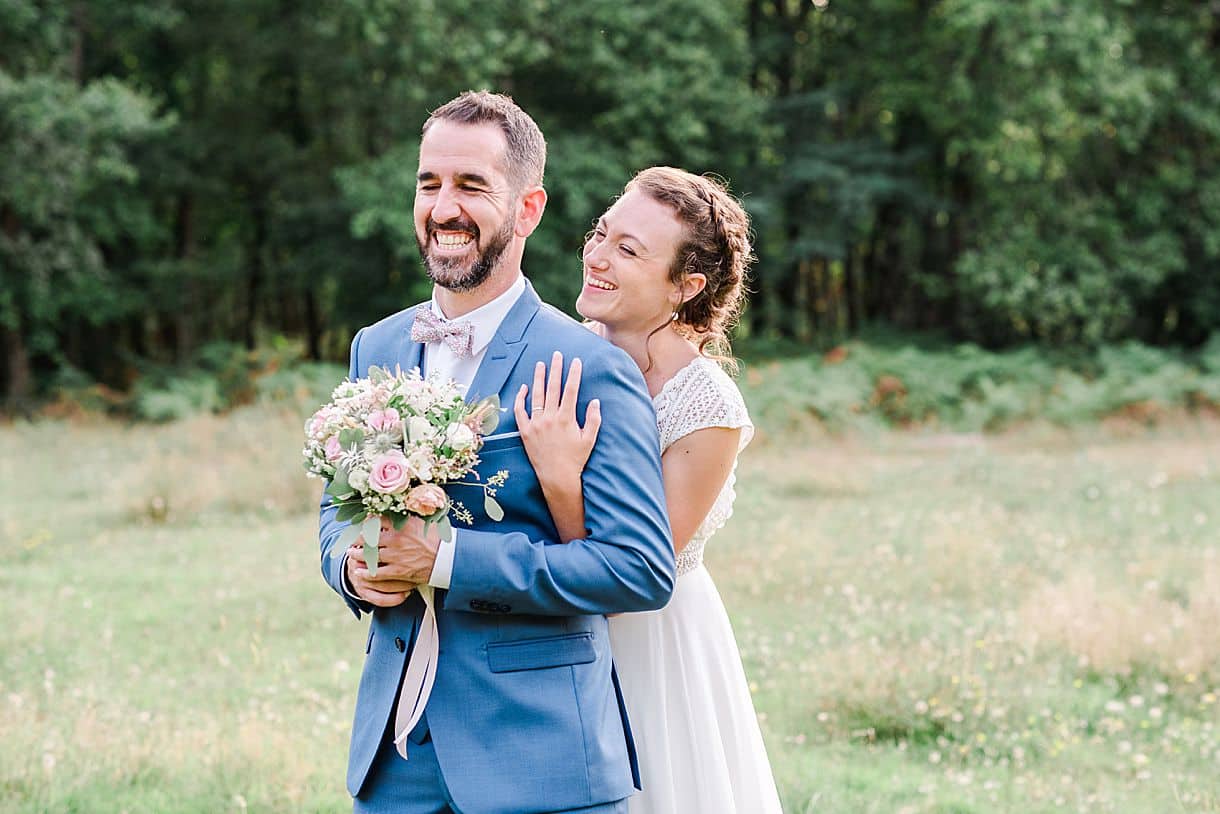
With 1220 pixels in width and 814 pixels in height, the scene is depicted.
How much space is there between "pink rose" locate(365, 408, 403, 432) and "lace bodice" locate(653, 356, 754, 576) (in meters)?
0.85

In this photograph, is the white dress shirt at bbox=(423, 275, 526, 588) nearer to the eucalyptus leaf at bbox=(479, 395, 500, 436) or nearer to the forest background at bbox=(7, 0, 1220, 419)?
the eucalyptus leaf at bbox=(479, 395, 500, 436)

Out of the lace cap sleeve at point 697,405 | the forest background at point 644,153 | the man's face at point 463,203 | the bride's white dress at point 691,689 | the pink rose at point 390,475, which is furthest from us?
the forest background at point 644,153

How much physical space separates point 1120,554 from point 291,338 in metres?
27.7

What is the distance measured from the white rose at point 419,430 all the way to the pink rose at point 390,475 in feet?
0.22

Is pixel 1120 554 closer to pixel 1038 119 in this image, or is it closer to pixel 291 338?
pixel 1038 119

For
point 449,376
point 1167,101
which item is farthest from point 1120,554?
point 1167,101

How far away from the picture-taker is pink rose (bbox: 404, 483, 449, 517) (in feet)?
8.42

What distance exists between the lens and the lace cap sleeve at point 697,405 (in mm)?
3316

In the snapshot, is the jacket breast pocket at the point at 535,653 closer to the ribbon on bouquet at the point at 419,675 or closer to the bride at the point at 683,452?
the ribbon on bouquet at the point at 419,675

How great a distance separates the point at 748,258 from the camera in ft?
12.8

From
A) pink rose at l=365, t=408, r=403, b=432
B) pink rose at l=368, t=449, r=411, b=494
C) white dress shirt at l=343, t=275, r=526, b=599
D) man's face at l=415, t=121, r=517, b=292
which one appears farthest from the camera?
white dress shirt at l=343, t=275, r=526, b=599

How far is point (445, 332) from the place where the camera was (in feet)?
9.87

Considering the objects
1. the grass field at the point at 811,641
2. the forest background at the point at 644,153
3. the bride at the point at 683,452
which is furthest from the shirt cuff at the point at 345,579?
the forest background at the point at 644,153

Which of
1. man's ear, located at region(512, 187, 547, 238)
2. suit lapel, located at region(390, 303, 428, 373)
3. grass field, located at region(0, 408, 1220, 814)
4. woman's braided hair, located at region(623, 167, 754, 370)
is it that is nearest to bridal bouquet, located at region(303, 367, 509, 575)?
suit lapel, located at region(390, 303, 428, 373)
